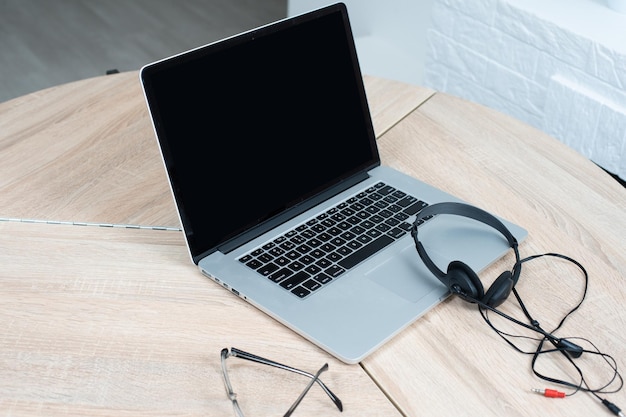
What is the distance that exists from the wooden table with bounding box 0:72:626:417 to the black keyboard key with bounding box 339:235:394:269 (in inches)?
5.1

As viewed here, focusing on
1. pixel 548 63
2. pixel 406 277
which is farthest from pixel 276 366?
pixel 548 63

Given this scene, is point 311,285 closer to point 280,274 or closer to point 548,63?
point 280,274

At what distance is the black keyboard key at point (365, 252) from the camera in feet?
3.18

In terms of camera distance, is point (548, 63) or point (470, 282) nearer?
point (470, 282)

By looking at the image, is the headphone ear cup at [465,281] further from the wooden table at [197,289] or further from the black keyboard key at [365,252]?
the black keyboard key at [365,252]

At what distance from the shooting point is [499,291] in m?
0.90

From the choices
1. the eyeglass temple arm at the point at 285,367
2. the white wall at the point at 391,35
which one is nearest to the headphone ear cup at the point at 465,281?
the eyeglass temple arm at the point at 285,367

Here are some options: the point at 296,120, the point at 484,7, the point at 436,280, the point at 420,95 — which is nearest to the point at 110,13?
the point at 484,7

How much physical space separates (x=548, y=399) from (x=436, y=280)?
0.22 m

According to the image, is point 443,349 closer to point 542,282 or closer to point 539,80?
point 542,282

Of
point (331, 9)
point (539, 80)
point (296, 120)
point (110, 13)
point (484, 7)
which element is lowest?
point (110, 13)

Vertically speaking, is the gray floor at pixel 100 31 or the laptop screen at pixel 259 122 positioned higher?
the laptop screen at pixel 259 122

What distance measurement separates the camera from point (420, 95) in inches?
56.1

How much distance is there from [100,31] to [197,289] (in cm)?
288
